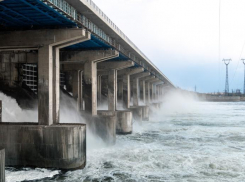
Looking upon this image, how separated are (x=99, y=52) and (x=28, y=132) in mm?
13751

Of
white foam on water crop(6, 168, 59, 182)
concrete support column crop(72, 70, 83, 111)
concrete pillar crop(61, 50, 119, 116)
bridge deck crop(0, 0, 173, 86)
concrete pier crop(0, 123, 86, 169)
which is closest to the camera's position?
bridge deck crop(0, 0, 173, 86)

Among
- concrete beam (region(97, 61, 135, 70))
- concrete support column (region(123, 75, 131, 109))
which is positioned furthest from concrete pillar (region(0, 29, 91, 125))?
concrete support column (region(123, 75, 131, 109))

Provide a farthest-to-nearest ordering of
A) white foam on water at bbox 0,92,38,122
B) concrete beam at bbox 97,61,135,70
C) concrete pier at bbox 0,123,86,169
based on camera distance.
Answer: concrete beam at bbox 97,61,135,70
white foam on water at bbox 0,92,38,122
concrete pier at bbox 0,123,86,169

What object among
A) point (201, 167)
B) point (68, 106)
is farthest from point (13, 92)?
point (201, 167)

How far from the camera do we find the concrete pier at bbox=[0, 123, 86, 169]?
19.0 meters

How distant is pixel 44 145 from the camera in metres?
19.1

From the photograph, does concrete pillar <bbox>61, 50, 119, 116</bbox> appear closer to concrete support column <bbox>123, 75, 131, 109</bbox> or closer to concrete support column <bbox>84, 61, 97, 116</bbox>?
concrete support column <bbox>84, 61, 97, 116</bbox>

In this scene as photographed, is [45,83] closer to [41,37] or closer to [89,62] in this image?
[41,37]

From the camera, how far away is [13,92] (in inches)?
1158

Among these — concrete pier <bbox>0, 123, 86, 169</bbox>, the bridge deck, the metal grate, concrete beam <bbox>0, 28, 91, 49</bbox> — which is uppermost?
the bridge deck

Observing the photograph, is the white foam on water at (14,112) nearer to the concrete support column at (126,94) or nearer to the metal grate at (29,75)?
the metal grate at (29,75)

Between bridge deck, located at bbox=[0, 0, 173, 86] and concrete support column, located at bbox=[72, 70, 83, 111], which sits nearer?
bridge deck, located at bbox=[0, 0, 173, 86]

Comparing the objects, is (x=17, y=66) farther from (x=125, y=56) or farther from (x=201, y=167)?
(x=201, y=167)

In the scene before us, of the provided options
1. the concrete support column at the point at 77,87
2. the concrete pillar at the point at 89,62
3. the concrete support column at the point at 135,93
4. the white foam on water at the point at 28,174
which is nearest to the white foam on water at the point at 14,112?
the concrete pillar at the point at 89,62
